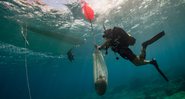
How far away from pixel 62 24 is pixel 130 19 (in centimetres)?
1075

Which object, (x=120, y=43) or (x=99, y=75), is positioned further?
(x=120, y=43)

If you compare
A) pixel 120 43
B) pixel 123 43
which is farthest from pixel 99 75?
pixel 123 43

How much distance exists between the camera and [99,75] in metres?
6.09

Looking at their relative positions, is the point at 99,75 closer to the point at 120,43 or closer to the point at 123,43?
the point at 120,43

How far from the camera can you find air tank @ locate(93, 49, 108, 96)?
5.74m

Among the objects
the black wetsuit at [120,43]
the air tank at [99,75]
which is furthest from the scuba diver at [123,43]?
the air tank at [99,75]

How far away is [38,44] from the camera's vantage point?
30.6 m

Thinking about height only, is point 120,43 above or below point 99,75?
above

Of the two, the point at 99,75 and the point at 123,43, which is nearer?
the point at 99,75

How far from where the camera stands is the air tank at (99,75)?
18.8 ft

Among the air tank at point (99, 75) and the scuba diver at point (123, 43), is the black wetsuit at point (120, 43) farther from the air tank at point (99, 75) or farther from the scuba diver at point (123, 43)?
the air tank at point (99, 75)

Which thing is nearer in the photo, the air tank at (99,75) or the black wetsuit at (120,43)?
the air tank at (99,75)

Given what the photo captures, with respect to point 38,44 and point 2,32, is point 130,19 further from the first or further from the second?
point 2,32

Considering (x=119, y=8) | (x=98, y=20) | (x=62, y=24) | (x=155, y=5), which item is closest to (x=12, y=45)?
(x=62, y=24)
